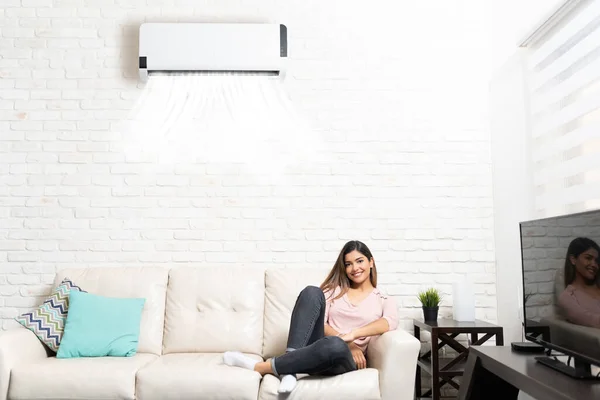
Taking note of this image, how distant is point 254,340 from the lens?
10.3ft

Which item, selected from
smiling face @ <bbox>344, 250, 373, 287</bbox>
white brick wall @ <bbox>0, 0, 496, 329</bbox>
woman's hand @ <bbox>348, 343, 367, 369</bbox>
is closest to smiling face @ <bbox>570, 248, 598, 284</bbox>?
woman's hand @ <bbox>348, 343, 367, 369</bbox>

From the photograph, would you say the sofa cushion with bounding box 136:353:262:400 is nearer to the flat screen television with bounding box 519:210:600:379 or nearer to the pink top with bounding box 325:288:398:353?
the pink top with bounding box 325:288:398:353

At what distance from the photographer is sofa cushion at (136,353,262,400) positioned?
2605 millimetres

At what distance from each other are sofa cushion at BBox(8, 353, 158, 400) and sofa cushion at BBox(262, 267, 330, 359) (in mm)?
818

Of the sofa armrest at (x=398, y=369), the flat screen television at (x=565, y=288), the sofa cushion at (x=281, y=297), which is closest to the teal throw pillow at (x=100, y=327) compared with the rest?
the sofa cushion at (x=281, y=297)

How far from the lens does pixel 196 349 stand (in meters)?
3.14

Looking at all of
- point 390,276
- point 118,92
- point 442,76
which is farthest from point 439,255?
point 118,92

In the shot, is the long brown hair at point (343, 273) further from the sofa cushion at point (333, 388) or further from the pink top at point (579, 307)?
the pink top at point (579, 307)

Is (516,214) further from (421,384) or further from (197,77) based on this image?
(197,77)

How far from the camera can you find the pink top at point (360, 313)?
2.98m


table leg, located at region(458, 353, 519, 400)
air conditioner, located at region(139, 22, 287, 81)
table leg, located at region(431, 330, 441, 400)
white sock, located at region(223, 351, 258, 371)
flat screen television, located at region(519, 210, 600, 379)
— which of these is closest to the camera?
flat screen television, located at region(519, 210, 600, 379)

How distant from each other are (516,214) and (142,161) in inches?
93.6

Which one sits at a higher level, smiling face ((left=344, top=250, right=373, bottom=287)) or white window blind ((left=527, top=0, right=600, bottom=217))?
white window blind ((left=527, top=0, right=600, bottom=217))

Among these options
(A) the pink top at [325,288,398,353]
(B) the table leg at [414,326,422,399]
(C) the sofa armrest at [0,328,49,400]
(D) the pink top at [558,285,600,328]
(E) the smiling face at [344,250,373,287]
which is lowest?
(B) the table leg at [414,326,422,399]
